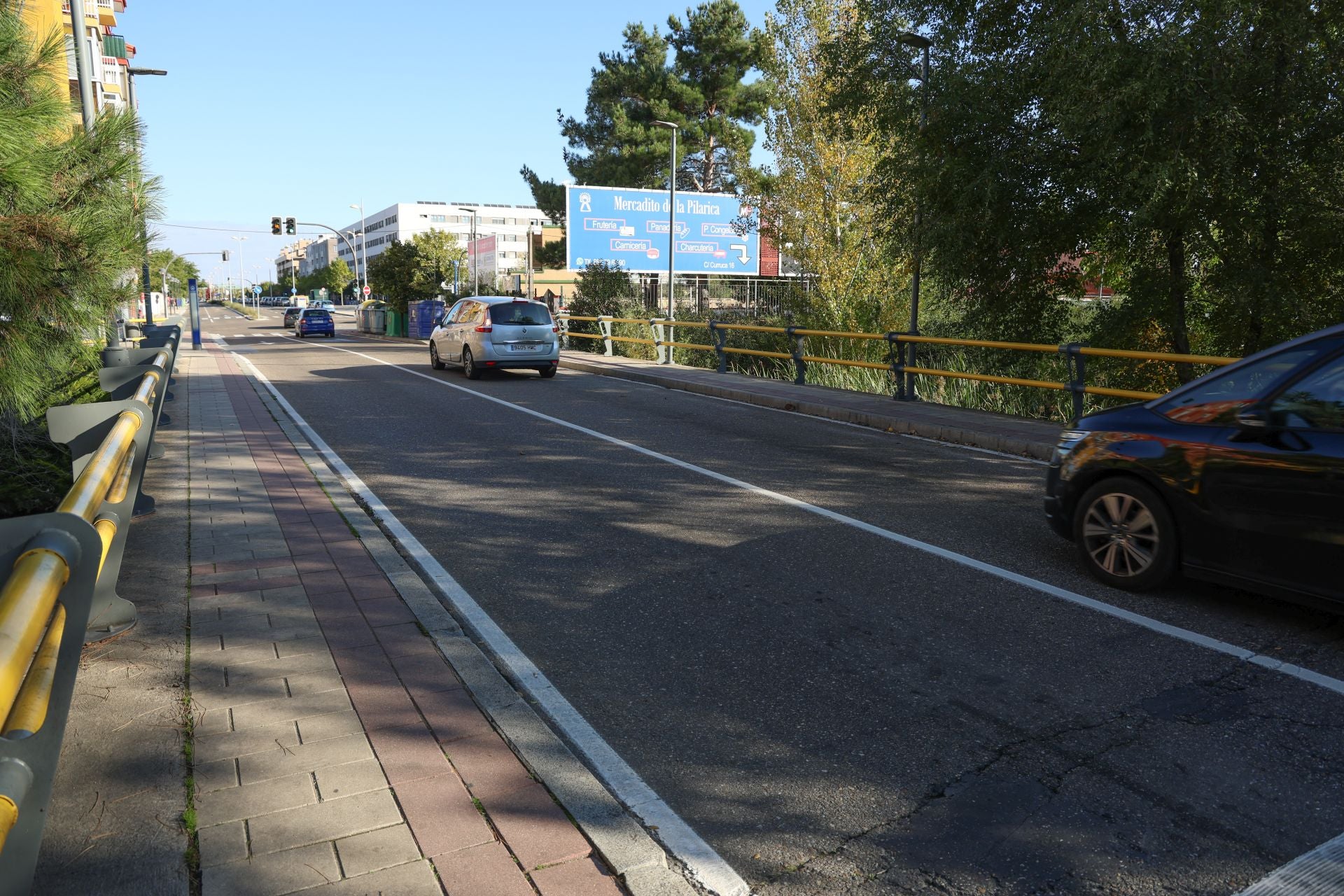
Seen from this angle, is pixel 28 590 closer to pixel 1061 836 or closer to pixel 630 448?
pixel 1061 836

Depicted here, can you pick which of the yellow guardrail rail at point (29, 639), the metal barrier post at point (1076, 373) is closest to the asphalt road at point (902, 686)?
the yellow guardrail rail at point (29, 639)

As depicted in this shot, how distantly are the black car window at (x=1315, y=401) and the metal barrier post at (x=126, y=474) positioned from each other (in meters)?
5.62

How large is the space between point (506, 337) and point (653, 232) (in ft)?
74.7

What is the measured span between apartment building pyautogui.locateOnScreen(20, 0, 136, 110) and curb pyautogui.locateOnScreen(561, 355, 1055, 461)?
26.1 feet

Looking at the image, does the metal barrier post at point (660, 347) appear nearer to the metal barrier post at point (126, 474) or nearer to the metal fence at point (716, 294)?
the metal fence at point (716, 294)

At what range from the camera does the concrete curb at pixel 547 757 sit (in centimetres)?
287

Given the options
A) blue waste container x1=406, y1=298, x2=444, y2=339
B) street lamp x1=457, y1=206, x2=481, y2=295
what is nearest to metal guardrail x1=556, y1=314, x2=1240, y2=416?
blue waste container x1=406, y1=298, x2=444, y2=339

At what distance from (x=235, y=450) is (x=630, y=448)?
4.26 m

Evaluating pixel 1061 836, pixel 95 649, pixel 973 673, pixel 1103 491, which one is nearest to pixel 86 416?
pixel 95 649

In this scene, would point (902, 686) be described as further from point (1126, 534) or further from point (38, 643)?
point (38, 643)

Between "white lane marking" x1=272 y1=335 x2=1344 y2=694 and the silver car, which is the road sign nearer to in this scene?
the silver car

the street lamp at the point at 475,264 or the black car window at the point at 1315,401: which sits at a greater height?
the street lamp at the point at 475,264

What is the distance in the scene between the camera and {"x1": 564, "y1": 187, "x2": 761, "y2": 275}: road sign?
39.2 metres

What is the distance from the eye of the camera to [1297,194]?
12.0 meters
